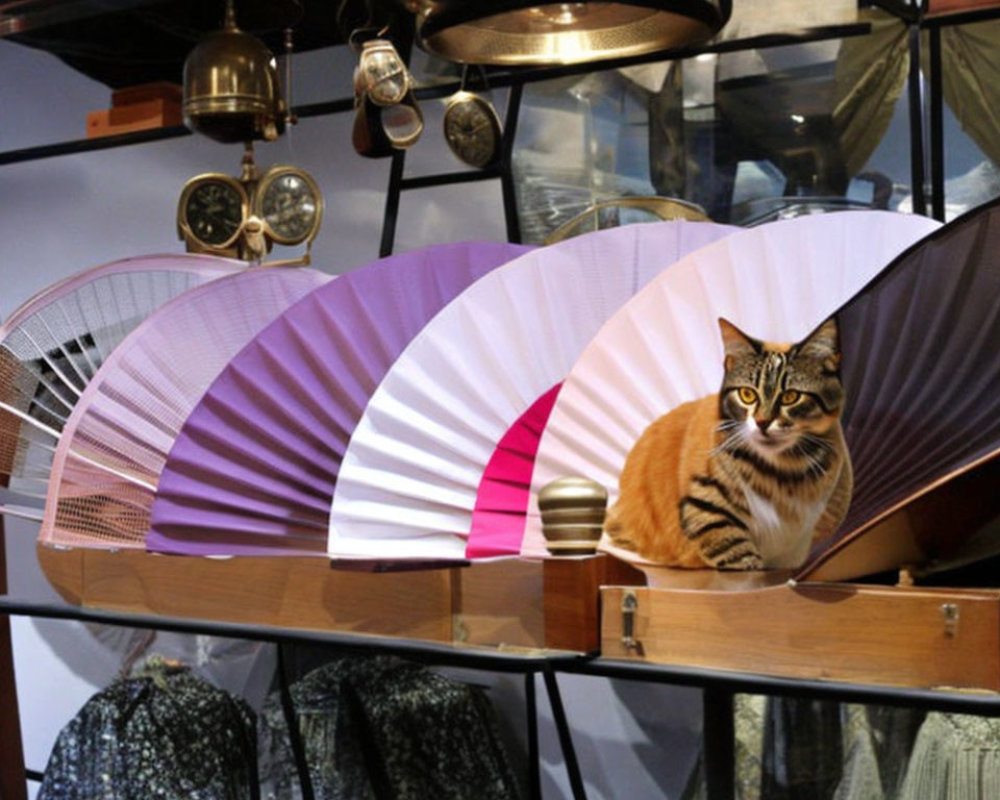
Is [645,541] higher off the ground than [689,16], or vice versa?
[689,16]

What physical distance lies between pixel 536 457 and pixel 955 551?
56 cm

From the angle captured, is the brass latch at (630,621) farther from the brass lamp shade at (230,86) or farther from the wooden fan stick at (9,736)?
the wooden fan stick at (9,736)

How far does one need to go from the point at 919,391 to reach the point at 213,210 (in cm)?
207

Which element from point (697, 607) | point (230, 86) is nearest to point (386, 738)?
point (230, 86)

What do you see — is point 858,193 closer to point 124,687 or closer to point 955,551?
point 955,551

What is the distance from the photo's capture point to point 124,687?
11.0ft

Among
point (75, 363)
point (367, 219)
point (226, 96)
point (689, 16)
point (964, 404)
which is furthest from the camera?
point (367, 219)

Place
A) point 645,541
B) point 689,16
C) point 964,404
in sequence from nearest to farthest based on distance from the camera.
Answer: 1. point 964,404
2. point 645,541
3. point 689,16

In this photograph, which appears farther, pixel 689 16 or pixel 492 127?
pixel 492 127

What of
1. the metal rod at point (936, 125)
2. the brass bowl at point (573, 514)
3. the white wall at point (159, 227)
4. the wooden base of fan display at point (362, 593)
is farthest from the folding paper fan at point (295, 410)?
the white wall at point (159, 227)

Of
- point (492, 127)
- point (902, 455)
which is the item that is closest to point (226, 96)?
point (492, 127)

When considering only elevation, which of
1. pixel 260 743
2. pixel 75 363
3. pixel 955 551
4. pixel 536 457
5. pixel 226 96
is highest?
pixel 226 96

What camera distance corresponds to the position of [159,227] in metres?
4.25

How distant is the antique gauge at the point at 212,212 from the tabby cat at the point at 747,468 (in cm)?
164
